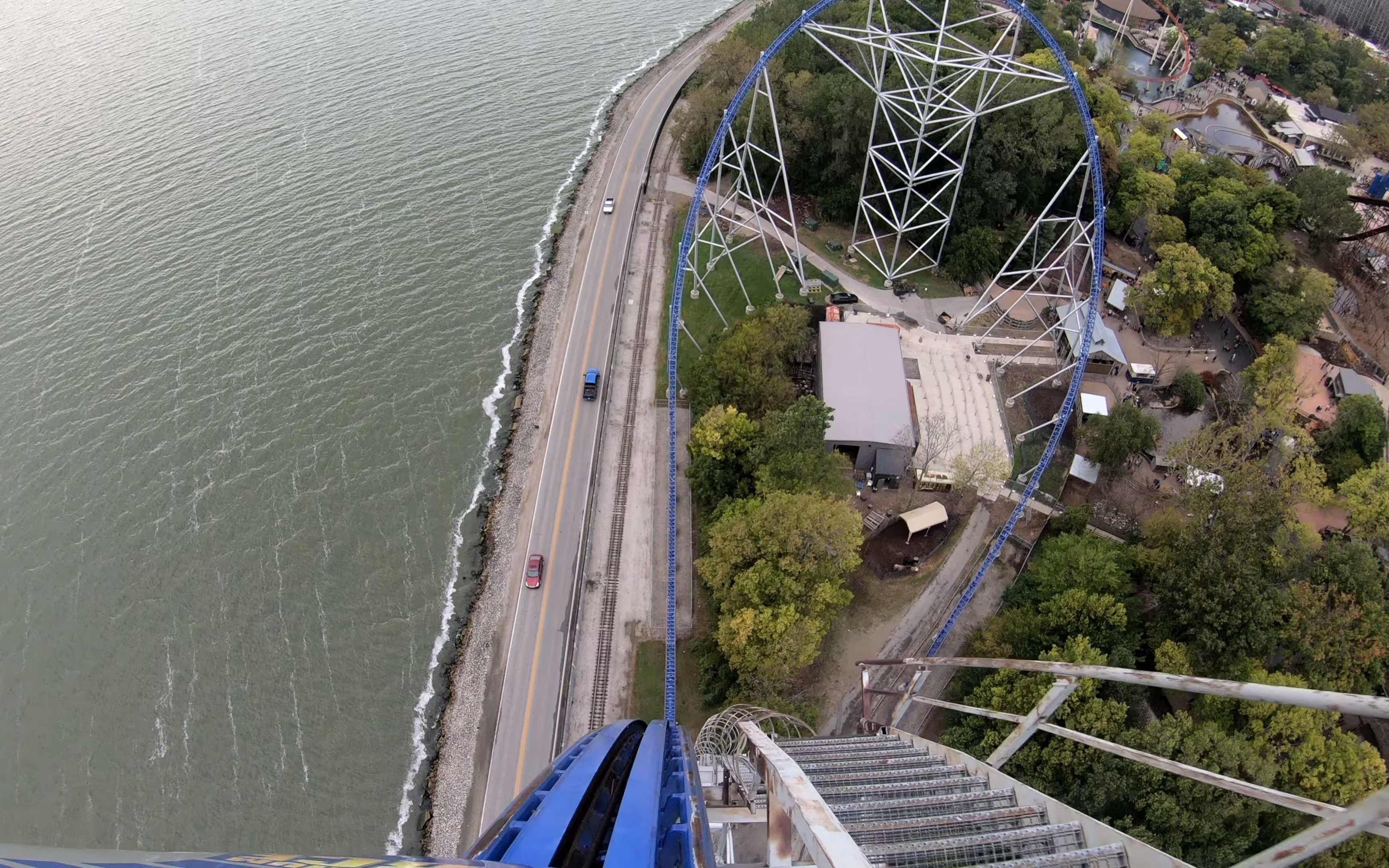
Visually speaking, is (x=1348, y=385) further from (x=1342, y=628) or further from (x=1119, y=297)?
(x=1342, y=628)

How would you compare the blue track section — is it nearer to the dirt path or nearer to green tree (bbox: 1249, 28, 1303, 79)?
the dirt path

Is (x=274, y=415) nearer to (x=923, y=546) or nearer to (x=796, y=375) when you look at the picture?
(x=796, y=375)

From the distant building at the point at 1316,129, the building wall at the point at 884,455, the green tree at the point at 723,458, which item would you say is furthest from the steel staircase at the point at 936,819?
the distant building at the point at 1316,129

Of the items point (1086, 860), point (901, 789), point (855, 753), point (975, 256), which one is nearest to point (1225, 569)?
point (855, 753)

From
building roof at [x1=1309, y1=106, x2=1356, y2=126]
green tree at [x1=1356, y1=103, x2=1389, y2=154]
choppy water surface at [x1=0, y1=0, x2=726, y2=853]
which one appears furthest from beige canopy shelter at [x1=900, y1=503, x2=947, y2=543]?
building roof at [x1=1309, y1=106, x2=1356, y2=126]

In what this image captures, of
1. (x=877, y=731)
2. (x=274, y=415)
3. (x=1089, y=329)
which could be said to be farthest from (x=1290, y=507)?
(x=274, y=415)

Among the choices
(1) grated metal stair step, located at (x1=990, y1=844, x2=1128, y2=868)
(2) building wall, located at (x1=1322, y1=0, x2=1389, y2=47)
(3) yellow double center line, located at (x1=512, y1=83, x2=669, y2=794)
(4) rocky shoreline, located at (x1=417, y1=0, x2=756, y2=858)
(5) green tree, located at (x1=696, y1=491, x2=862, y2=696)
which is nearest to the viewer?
(1) grated metal stair step, located at (x1=990, y1=844, x2=1128, y2=868)
